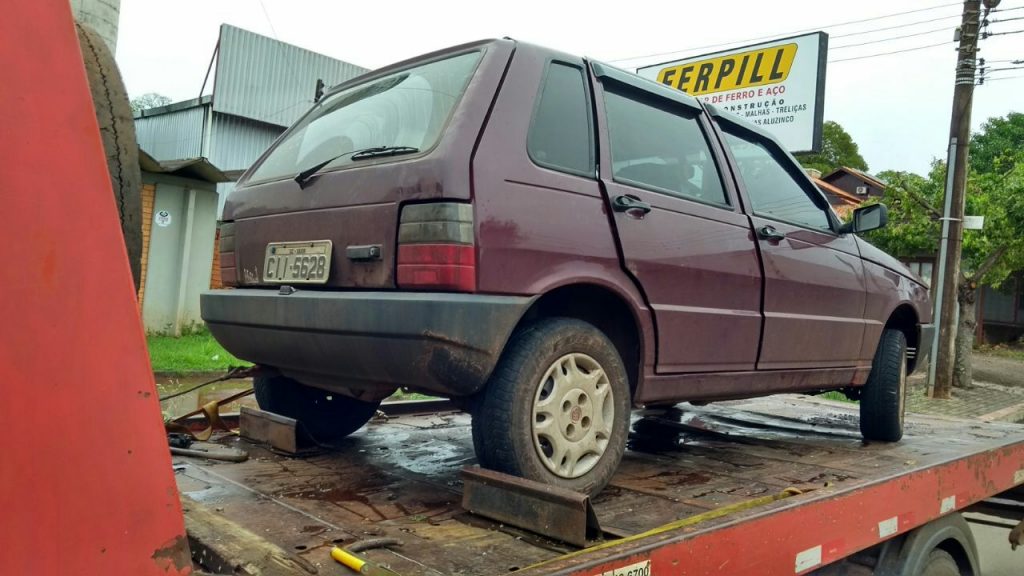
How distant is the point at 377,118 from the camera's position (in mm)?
2734

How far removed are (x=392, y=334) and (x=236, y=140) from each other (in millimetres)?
13612

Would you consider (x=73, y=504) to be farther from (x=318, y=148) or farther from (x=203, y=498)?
(x=318, y=148)

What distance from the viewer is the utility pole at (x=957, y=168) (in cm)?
1130

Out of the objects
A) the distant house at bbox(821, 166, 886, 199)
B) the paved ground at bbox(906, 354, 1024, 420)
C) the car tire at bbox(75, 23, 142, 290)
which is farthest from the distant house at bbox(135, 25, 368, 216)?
the distant house at bbox(821, 166, 886, 199)

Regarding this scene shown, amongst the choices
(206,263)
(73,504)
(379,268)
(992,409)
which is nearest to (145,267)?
(206,263)

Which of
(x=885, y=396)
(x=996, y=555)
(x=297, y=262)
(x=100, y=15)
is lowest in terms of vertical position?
(x=996, y=555)

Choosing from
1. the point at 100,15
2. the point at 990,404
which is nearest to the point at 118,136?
the point at 100,15

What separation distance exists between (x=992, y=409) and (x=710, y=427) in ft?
28.1

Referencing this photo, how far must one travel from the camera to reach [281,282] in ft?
8.75

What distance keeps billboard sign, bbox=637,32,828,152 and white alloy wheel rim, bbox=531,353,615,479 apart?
10.6 m

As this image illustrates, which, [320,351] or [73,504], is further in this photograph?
[320,351]

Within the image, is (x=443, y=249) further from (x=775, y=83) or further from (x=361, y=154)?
(x=775, y=83)

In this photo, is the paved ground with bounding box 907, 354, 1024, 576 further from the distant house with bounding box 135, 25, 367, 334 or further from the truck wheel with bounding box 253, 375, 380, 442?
the distant house with bounding box 135, 25, 367, 334

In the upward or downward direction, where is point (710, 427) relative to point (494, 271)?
downward
